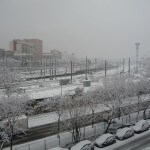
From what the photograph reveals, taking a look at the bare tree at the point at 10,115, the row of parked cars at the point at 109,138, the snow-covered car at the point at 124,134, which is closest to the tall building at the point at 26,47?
the bare tree at the point at 10,115

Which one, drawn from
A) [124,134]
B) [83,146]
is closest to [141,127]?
[124,134]

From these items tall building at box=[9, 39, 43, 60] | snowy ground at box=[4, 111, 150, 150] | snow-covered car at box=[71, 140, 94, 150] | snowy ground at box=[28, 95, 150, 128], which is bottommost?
snowy ground at box=[4, 111, 150, 150]

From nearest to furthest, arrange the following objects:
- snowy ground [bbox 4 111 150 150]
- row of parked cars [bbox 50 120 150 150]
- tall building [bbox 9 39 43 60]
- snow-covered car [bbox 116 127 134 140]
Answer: row of parked cars [bbox 50 120 150 150] → snowy ground [bbox 4 111 150 150] → snow-covered car [bbox 116 127 134 140] → tall building [bbox 9 39 43 60]

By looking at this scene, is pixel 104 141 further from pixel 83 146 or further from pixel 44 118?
pixel 44 118

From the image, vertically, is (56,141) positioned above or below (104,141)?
below

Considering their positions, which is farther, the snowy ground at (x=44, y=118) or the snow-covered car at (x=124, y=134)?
the snowy ground at (x=44, y=118)

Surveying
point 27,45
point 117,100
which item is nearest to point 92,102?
point 117,100

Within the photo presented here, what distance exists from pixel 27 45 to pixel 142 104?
111 metres

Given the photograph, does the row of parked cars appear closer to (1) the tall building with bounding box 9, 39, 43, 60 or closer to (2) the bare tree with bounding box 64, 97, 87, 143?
(2) the bare tree with bounding box 64, 97, 87, 143

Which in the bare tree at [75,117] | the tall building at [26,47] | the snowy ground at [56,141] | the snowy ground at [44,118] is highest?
the tall building at [26,47]

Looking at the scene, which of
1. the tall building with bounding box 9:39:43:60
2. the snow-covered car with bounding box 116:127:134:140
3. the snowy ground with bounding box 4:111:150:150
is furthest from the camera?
the tall building with bounding box 9:39:43:60

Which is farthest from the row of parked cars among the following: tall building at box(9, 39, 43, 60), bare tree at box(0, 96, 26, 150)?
tall building at box(9, 39, 43, 60)

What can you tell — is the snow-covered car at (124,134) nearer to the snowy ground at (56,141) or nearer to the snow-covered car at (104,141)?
the snowy ground at (56,141)

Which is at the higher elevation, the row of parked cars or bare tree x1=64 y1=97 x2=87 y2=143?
bare tree x1=64 y1=97 x2=87 y2=143
